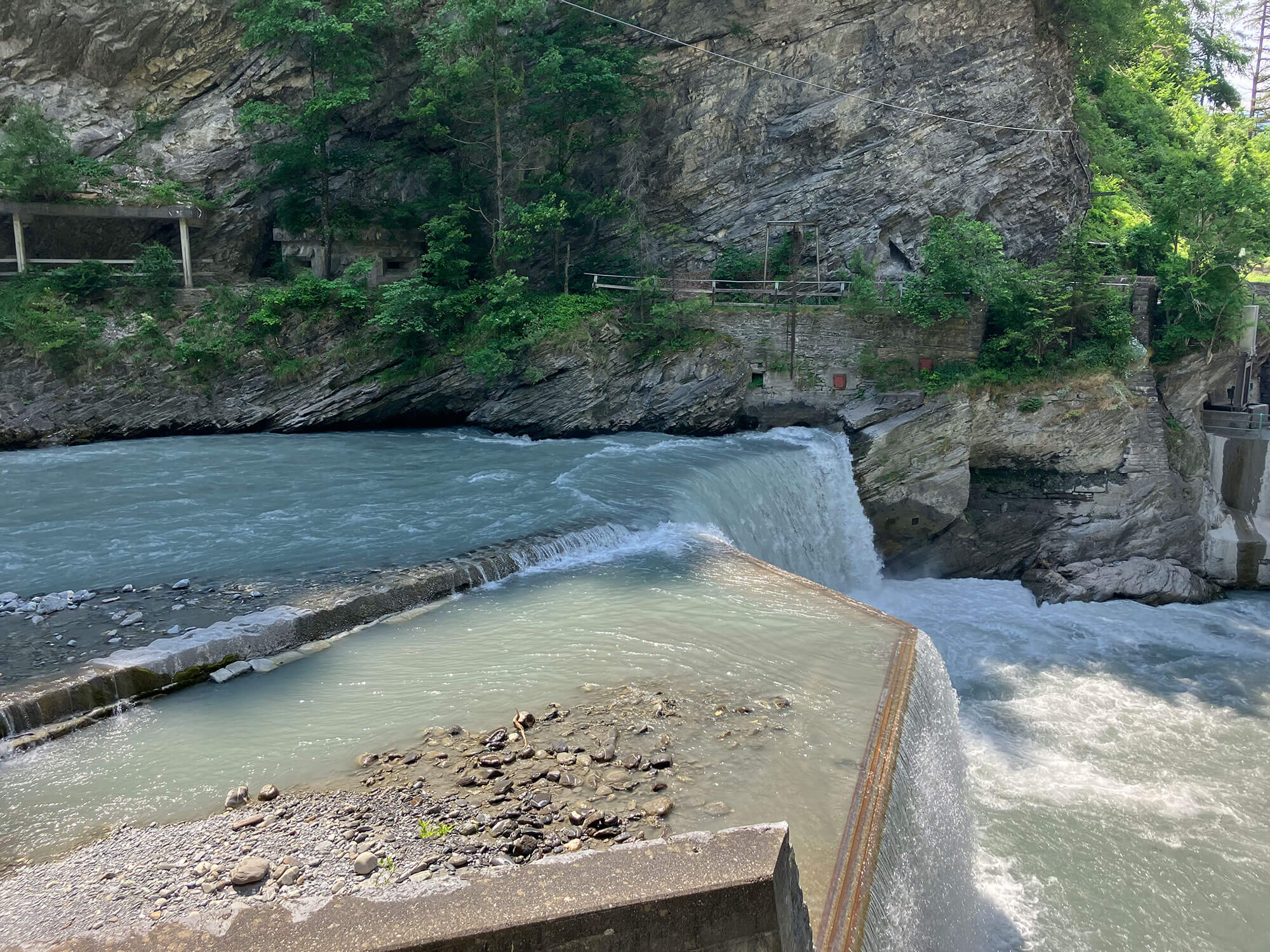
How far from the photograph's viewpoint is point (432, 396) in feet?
70.3

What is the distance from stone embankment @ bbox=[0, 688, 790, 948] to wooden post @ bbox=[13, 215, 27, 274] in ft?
65.0

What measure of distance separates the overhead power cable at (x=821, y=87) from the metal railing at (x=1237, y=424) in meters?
8.83

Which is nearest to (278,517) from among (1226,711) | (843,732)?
(843,732)

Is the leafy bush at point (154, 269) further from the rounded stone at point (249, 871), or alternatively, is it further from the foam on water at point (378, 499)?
the rounded stone at point (249, 871)

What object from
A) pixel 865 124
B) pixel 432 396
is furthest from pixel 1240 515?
pixel 432 396

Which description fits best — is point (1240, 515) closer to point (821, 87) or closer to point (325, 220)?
point (821, 87)

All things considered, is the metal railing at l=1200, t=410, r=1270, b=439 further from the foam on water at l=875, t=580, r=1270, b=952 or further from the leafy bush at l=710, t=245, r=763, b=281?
the leafy bush at l=710, t=245, r=763, b=281

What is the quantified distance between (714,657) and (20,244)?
20700 millimetres

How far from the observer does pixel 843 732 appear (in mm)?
7000

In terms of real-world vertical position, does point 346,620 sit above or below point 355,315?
below

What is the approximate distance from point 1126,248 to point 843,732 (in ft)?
67.3

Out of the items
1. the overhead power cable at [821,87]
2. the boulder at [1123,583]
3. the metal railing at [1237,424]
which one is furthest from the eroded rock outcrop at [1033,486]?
the overhead power cable at [821,87]

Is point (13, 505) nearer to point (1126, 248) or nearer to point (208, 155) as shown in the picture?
point (208, 155)

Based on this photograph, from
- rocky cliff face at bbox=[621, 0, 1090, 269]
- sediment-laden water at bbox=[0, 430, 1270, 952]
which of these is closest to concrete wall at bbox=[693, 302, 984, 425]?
sediment-laden water at bbox=[0, 430, 1270, 952]
